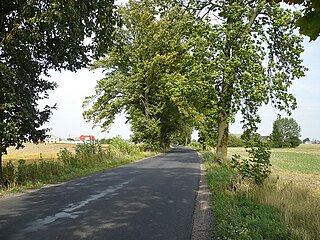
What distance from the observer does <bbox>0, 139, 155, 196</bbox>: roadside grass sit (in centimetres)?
1306

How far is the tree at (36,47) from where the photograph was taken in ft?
33.2

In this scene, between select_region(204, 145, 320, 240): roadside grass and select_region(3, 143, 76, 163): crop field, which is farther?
select_region(3, 143, 76, 163): crop field

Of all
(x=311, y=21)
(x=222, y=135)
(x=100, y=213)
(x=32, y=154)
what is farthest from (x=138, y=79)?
(x=311, y=21)

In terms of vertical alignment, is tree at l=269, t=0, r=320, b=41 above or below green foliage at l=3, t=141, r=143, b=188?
above

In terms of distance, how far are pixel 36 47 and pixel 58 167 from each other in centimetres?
671

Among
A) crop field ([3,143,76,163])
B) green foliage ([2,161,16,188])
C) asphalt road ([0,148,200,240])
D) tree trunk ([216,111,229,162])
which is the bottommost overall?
asphalt road ([0,148,200,240])

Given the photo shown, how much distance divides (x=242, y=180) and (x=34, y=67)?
28.9 feet

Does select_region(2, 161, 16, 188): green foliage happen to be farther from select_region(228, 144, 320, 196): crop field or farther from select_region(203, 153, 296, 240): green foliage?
select_region(228, 144, 320, 196): crop field

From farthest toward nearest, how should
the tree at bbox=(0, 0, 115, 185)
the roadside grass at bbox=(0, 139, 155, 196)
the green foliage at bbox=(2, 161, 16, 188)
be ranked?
the roadside grass at bbox=(0, 139, 155, 196) < the green foliage at bbox=(2, 161, 16, 188) < the tree at bbox=(0, 0, 115, 185)

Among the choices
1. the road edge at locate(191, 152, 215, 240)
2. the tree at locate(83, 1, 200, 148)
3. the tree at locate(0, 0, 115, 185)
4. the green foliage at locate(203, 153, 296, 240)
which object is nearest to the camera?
the green foliage at locate(203, 153, 296, 240)

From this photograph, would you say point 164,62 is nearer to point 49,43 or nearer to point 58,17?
point 49,43


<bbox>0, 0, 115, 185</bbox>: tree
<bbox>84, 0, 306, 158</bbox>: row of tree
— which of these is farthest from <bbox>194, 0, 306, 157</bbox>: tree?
<bbox>0, 0, 115, 185</bbox>: tree

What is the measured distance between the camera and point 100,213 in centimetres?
788

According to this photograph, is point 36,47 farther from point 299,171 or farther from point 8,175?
point 299,171
